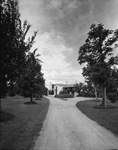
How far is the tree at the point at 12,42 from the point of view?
17.7 feet

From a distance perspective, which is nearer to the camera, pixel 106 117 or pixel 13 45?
Answer: pixel 13 45

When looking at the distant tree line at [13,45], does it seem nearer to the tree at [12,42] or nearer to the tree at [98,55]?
the tree at [12,42]

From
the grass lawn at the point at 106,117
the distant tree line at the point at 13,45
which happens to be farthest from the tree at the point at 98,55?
the distant tree line at the point at 13,45

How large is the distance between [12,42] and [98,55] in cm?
1457

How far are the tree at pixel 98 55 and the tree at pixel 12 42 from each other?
11414 mm

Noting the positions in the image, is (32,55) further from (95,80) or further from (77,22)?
(95,80)

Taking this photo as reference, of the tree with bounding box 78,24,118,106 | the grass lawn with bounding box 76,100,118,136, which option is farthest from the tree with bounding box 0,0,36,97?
the tree with bounding box 78,24,118,106

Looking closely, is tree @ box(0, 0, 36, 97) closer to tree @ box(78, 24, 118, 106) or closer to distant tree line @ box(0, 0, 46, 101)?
distant tree line @ box(0, 0, 46, 101)

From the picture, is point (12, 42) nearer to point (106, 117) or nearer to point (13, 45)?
point (13, 45)

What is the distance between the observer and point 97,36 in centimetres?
1823

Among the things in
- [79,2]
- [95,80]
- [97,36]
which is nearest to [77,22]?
[79,2]

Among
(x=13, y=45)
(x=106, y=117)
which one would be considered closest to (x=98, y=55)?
(x=106, y=117)

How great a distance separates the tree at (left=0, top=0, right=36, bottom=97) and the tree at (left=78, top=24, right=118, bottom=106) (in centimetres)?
1141

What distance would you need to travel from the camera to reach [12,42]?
6.29 m
